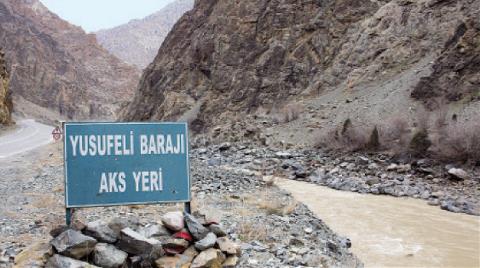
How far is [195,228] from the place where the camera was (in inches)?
226

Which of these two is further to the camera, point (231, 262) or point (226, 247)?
point (226, 247)

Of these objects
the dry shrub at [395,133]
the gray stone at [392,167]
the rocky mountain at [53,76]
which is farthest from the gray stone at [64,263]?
the rocky mountain at [53,76]

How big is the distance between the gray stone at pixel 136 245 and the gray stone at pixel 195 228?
1.75 ft

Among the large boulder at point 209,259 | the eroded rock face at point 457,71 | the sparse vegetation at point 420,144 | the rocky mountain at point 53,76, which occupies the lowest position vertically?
the large boulder at point 209,259

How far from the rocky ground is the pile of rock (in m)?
0.24

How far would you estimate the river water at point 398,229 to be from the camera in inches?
340

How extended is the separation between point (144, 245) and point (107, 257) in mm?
411

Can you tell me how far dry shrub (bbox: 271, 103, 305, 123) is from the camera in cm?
2845

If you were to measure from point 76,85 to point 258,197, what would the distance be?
114 meters

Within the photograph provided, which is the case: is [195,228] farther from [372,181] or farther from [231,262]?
[372,181]

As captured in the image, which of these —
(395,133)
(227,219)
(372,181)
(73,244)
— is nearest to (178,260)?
(73,244)

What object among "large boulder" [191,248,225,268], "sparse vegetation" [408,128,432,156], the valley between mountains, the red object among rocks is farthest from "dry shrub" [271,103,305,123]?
"large boulder" [191,248,225,268]

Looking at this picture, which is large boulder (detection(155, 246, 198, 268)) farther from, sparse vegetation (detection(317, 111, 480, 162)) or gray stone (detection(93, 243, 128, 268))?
sparse vegetation (detection(317, 111, 480, 162))

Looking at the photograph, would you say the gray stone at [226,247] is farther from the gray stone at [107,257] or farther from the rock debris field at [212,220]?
the gray stone at [107,257]
